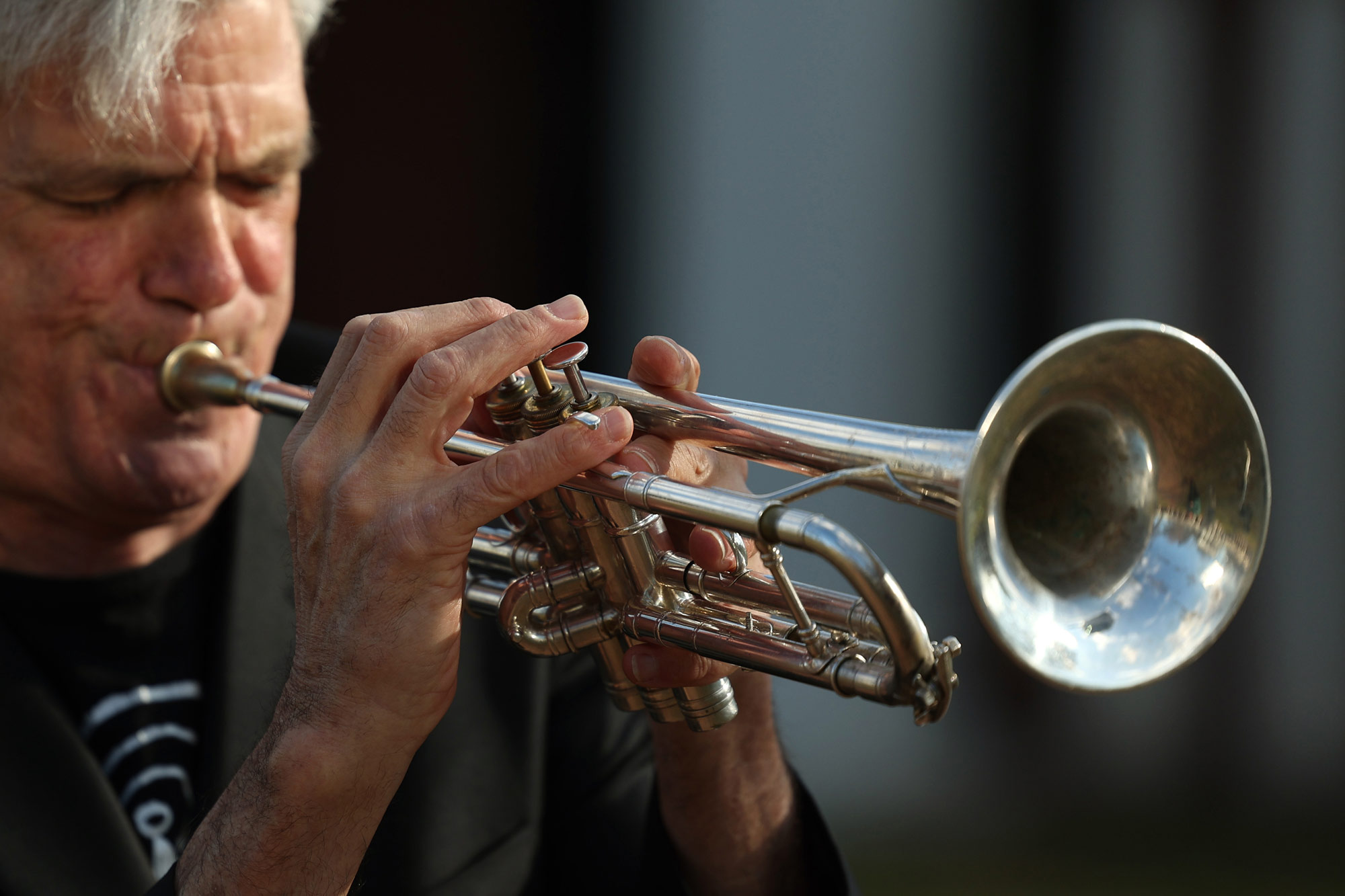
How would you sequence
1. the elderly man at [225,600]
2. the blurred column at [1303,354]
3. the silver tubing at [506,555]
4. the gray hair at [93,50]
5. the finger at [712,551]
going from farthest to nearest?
the blurred column at [1303,354] < the gray hair at [93,50] < the silver tubing at [506,555] < the finger at [712,551] < the elderly man at [225,600]

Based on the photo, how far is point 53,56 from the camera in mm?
2049

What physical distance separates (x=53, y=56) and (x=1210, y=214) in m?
5.31

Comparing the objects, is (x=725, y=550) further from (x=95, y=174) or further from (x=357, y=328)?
(x=95, y=174)

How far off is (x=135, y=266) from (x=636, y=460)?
45.1 inches

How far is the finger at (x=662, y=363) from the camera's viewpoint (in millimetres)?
1692

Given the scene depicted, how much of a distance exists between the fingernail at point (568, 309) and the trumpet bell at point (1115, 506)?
1.81ft

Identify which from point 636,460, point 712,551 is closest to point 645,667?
point 712,551

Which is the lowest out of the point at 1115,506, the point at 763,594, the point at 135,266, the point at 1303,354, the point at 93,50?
the point at 1303,354

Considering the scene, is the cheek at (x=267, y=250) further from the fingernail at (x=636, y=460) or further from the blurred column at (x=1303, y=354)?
the blurred column at (x=1303, y=354)

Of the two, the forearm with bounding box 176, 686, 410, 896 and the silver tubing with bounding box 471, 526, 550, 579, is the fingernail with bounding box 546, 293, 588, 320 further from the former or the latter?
A: the forearm with bounding box 176, 686, 410, 896

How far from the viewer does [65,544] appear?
7.51 ft

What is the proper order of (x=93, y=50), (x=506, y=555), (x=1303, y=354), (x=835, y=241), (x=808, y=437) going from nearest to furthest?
(x=808, y=437)
(x=506, y=555)
(x=93, y=50)
(x=835, y=241)
(x=1303, y=354)

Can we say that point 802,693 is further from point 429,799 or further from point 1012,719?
point 429,799

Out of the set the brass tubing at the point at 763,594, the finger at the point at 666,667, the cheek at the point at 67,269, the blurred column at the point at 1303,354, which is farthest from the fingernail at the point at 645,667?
the blurred column at the point at 1303,354
